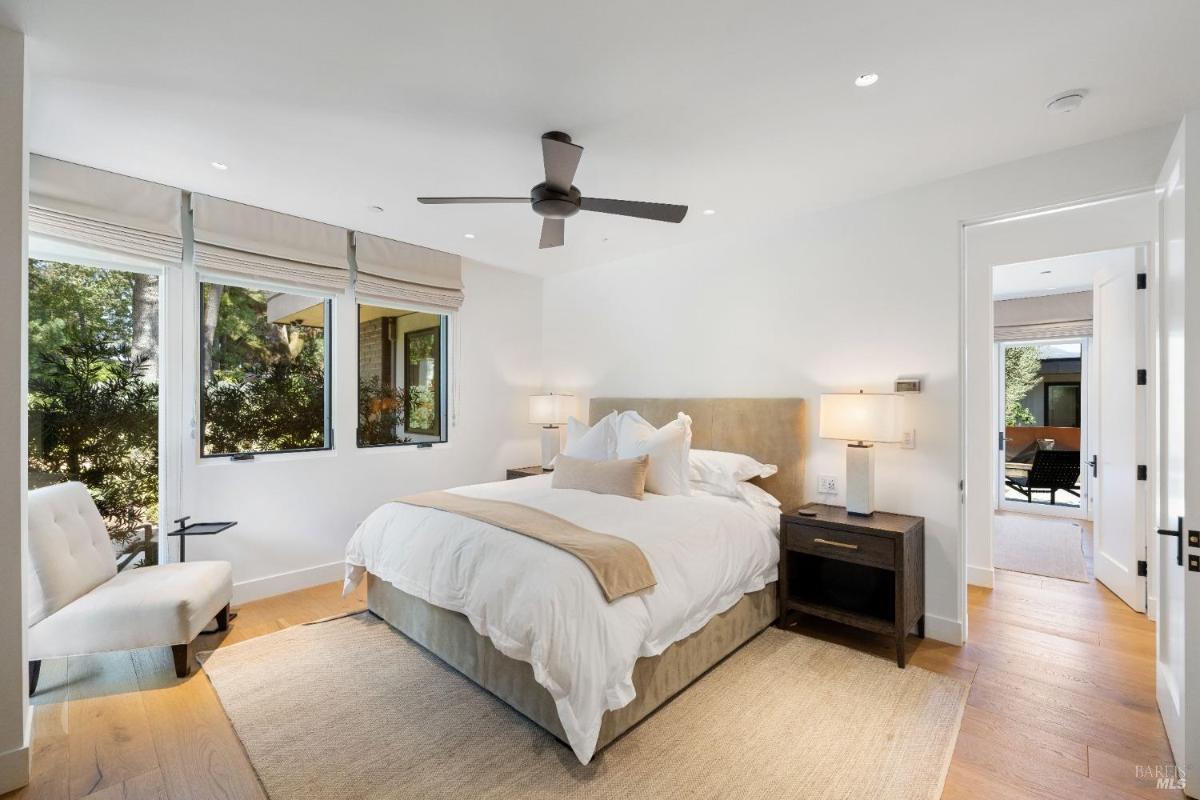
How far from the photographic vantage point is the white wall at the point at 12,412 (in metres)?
1.82

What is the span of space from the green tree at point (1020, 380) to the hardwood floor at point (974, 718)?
4.97 m

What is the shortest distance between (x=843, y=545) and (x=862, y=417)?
2.45 feet

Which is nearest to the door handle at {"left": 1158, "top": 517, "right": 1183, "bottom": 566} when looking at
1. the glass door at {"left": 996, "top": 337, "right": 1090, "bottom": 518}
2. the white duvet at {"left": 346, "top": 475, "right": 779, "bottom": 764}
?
the white duvet at {"left": 346, "top": 475, "right": 779, "bottom": 764}

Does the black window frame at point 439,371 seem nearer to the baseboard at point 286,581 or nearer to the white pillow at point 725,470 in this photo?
the baseboard at point 286,581

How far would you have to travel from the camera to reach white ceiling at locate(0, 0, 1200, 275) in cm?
178

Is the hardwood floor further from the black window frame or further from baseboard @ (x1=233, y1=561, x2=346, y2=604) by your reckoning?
the black window frame

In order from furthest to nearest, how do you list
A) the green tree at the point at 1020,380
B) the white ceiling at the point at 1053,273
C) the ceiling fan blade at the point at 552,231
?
the green tree at the point at 1020,380, the white ceiling at the point at 1053,273, the ceiling fan blade at the point at 552,231

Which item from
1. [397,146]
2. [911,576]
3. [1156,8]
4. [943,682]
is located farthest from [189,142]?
[943,682]

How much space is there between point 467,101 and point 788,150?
1.63 metres

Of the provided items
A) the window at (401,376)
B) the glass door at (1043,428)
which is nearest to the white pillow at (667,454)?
the window at (401,376)

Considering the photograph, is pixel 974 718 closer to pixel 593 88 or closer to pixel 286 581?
pixel 593 88

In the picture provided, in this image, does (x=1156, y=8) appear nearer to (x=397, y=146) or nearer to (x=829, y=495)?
(x=829, y=495)

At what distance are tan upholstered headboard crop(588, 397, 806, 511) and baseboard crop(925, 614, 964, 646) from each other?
0.97m

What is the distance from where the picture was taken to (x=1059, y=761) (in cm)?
200
